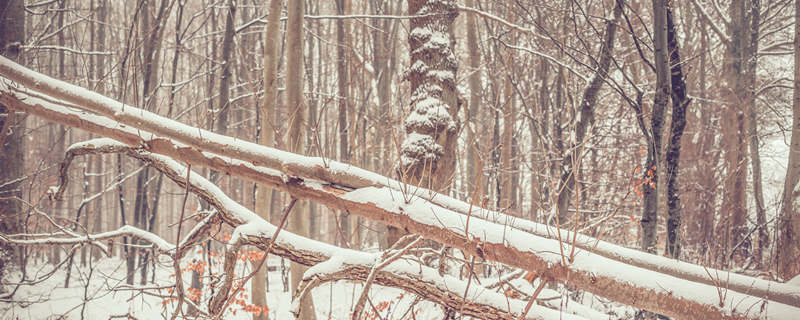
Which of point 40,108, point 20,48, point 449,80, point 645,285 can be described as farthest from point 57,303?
point 645,285

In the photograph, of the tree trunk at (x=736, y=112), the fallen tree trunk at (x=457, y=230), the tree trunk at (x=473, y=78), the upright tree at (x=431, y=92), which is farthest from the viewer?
the tree trunk at (x=473, y=78)

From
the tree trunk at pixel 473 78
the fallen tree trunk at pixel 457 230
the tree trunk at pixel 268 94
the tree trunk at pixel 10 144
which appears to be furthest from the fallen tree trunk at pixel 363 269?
the tree trunk at pixel 473 78

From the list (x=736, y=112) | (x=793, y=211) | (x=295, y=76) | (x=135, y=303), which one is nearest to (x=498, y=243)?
(x=793, y=211)

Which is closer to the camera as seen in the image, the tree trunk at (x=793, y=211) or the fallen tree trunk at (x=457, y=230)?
the fallen tree trunk at (x=457, y=230)

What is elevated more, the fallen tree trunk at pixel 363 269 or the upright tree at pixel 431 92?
the upright tree at pixel 431 92

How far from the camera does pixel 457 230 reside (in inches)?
98.0

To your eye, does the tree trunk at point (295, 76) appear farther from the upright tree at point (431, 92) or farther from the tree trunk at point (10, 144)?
the tree trunk at point (10, 144)

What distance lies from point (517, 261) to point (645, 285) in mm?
664

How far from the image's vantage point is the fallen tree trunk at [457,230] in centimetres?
204

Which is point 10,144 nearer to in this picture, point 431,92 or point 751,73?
point 431,92

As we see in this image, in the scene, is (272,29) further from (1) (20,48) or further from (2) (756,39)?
(2) (756,39)

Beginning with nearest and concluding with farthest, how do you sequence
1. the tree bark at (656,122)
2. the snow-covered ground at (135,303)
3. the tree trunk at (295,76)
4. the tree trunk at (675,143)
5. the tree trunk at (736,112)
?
the tree bark at (656,122) < the tree trunk at (675,143) < the tree trunk at (295,76) < the snow-covered ground at (135,303) < the tree trunk at (736,112)

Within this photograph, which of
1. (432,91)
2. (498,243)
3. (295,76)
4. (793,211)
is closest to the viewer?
(498,243)

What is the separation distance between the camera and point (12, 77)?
338 centimetres
